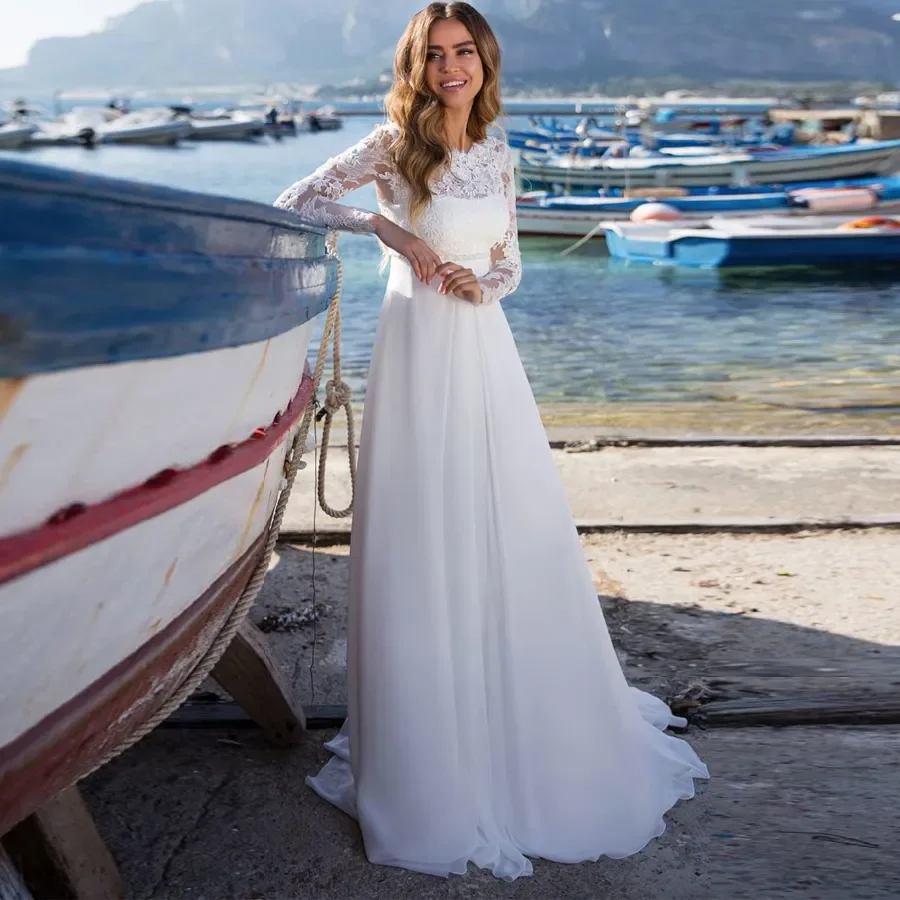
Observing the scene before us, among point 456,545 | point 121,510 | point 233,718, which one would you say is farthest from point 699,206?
point 121,510

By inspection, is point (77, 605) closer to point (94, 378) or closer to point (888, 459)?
point (94, 378)

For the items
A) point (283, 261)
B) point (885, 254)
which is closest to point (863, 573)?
point (283, 261)

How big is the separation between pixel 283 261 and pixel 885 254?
1484 centimetres

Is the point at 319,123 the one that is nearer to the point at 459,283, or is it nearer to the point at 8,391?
the point at 459,283

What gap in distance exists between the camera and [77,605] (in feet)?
5.68

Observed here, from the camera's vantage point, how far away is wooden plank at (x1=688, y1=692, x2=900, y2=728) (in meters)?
3.21

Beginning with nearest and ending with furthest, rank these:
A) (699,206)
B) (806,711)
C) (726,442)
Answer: (806,711), (726,442), (699,206)

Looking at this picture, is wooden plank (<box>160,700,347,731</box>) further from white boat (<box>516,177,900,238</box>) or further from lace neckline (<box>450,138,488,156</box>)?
white boat (<box>516,177,900,238</box>)

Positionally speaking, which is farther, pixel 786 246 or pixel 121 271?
pixel 786 246

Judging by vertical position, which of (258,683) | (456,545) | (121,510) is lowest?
(258,683)

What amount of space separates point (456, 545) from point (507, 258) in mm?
710

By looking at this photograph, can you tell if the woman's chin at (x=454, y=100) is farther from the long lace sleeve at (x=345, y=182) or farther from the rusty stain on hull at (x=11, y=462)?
the rusty stain on hull at (x=11, y=462)

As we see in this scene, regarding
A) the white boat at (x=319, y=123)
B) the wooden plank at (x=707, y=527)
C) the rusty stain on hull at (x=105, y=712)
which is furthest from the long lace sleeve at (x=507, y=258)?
the white boat at (x=319, y=123)

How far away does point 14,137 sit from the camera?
4578cm
